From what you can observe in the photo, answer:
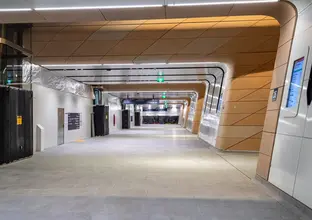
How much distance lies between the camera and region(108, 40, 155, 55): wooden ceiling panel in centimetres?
870

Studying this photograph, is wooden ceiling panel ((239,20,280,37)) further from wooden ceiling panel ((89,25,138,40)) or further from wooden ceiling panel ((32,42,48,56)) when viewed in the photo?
wooden ceiling panel ((32,42,48,56))

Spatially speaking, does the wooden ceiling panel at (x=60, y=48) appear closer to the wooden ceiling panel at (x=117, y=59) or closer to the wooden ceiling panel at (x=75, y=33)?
the wooden ceiling panel at (x=75, y=33)

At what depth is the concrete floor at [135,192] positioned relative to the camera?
3.85m

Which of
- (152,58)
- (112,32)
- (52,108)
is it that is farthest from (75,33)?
(52,108)

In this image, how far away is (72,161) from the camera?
8.47 m

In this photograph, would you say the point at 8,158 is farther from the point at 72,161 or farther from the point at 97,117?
the point at 97,117

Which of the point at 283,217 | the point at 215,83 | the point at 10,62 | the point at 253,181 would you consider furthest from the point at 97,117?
the point at 283,217

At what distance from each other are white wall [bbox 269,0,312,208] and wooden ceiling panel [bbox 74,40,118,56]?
5402mm

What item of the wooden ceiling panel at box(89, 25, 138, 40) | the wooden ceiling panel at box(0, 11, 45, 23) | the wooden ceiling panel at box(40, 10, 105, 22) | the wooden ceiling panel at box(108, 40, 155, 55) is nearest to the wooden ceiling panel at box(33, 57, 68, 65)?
the wooden ceiling panel at box(89, 25, 138, 40)

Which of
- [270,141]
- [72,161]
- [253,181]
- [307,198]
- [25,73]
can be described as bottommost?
[72,161]

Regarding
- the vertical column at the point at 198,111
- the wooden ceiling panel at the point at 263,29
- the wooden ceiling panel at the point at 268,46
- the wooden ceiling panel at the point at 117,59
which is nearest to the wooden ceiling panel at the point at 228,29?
the wooden ceiling panel at the point at 263,29

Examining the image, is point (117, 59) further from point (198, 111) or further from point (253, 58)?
point (198, 111)

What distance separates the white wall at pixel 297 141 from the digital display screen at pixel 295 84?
11cm

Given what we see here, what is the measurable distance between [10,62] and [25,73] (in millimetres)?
776
